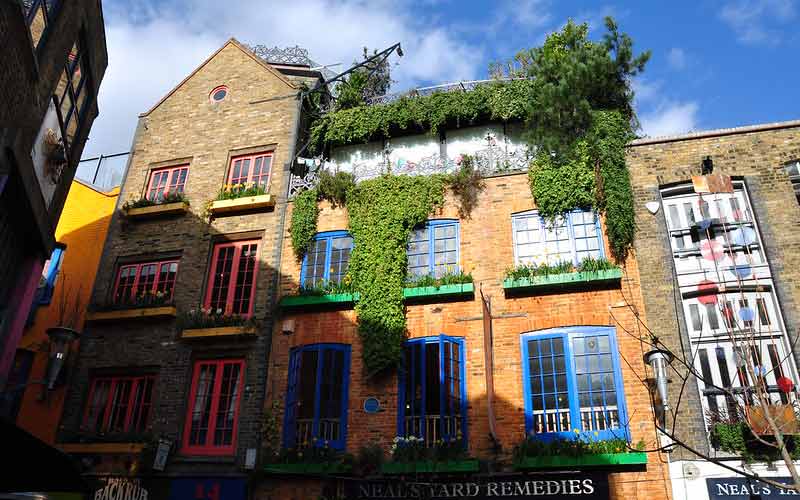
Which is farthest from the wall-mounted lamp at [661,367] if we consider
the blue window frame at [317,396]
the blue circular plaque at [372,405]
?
the blue window frame at [317,396]

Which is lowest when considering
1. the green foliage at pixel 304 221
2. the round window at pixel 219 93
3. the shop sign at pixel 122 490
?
the shop sign at pixel 122 490

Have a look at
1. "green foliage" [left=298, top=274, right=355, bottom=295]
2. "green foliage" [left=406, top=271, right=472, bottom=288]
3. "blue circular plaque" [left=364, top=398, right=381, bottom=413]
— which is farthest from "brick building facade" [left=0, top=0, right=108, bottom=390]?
"green foliage" [left=406, top=271, right=472, bottom=288]

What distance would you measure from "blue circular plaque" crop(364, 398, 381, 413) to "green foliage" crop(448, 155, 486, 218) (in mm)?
4837

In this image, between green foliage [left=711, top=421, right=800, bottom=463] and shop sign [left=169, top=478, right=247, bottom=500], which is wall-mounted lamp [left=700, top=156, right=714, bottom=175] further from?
shop sign [left=169, top=478, right=247, bottom=500]

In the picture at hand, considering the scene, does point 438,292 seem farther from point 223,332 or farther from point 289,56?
point 289,56

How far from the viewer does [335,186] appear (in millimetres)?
16219

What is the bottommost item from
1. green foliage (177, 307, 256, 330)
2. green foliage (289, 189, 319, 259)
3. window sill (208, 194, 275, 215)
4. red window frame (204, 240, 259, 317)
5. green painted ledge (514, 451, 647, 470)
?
green painted ledge (514, 451, 647, 470)

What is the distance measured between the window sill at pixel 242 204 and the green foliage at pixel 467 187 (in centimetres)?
500

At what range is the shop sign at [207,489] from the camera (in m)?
13.5

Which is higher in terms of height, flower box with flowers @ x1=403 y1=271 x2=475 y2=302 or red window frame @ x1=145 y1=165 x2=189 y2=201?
red window frame @ x1=145 y1=165 x2=189 y2=201

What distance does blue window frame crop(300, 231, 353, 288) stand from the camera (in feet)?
51.0

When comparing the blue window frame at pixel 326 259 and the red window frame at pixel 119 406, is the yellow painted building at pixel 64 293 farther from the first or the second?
the blue window frame at pixel 326 259

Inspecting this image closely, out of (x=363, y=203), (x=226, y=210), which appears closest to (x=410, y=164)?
(x=363, y=203)

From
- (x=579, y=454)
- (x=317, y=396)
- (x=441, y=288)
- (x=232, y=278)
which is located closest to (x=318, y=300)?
(x=317, y=396)
